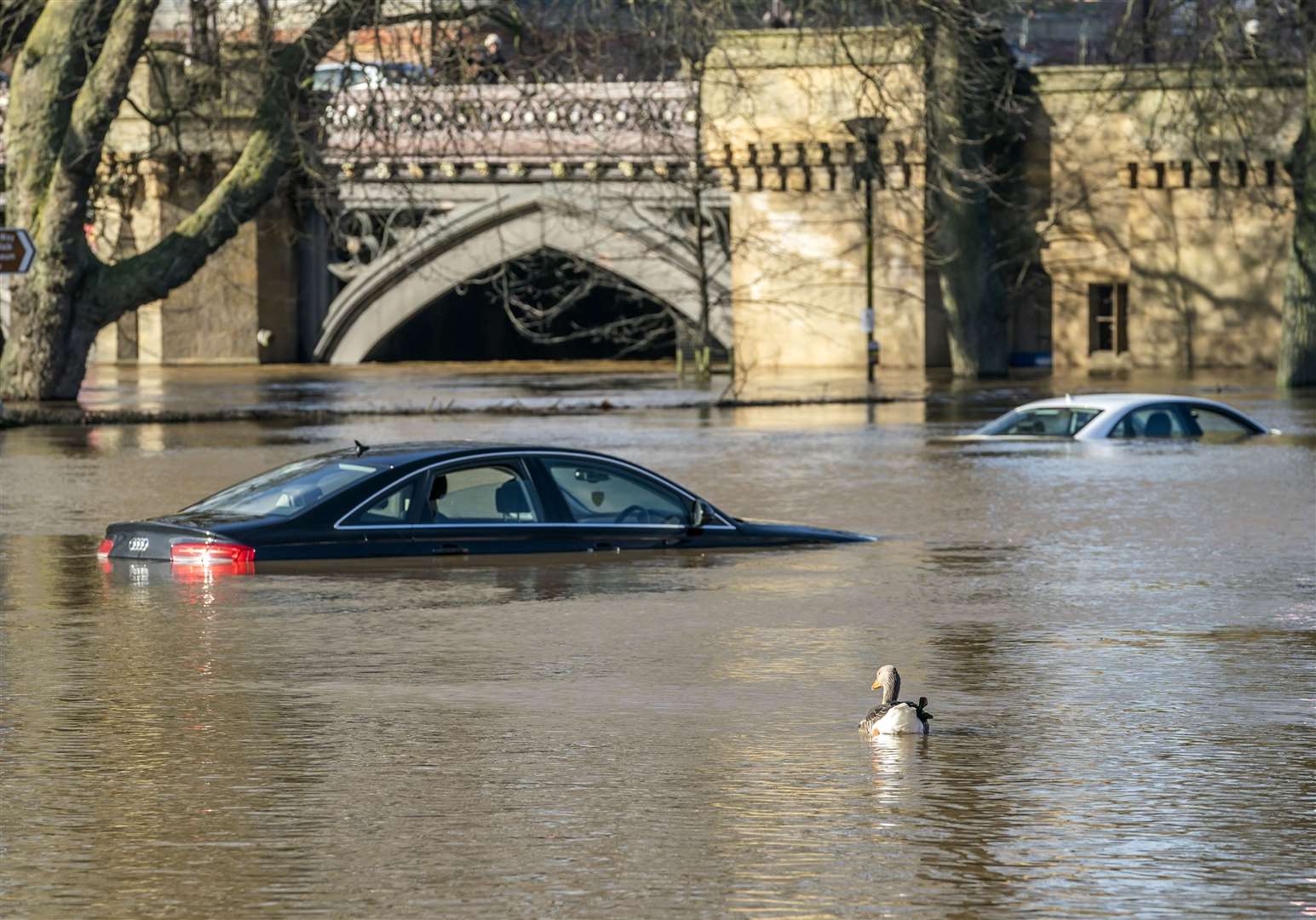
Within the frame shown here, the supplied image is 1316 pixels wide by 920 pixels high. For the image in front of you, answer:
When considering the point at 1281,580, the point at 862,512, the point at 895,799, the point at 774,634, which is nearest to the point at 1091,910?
the point at 895,799

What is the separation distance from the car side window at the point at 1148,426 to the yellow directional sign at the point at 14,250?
13.3 metres

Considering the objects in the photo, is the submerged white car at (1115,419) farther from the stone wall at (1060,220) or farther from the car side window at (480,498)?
the stone wall at (1060,220)

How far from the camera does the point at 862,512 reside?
23891mm

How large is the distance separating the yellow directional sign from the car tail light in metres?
18.8

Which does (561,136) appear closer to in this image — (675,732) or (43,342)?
(43,342)

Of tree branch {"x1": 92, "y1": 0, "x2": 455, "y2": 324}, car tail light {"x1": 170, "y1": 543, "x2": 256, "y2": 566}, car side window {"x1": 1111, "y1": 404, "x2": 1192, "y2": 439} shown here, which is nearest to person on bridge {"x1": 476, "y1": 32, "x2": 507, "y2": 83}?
tree branch {"x1": 92, "y1": 0, "x2": 455, "y2": 324}

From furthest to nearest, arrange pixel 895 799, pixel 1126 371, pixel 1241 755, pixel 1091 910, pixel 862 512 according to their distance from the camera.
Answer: pixel 1126 371 → pixel 862 512 → pixel 1241 755 → pixel 895 799 → pixel 1091 910

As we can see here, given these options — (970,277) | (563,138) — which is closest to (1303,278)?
(970,277)

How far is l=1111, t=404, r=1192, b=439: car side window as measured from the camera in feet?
112

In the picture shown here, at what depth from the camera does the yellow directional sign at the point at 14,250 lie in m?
35.4

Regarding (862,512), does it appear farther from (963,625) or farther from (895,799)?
(895,799)

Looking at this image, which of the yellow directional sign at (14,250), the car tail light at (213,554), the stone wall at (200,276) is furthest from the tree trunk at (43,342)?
Answer: the stone wall at (200,276)

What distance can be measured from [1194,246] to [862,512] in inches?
1746

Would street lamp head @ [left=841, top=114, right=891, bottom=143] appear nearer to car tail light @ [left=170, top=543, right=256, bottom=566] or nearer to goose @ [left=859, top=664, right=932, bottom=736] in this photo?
car tail light @ [left=170, top=543, right=256, bottom=566]
